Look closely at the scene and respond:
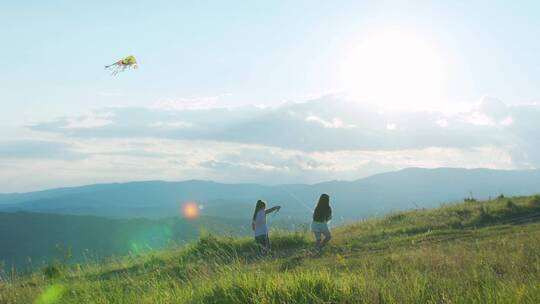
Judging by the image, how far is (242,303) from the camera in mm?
8336

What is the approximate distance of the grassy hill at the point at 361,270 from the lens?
817cm

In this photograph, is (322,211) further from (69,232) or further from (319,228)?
(69,232)

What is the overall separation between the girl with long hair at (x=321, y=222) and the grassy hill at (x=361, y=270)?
0.55m

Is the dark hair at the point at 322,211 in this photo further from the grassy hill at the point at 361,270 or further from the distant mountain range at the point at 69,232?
the distant mountain range at the point at 69,232

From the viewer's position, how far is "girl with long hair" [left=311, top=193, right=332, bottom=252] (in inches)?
754

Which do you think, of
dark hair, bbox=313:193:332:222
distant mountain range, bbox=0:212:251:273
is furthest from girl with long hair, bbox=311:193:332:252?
distant mountain range, bbox=0:212:251:273

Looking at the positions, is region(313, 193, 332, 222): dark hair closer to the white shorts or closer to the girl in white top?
the white shorts

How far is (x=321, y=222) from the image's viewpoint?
19.2 meters

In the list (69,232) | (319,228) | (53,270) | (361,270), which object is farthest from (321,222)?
(69,232)

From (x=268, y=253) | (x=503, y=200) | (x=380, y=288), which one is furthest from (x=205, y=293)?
(x=503, y=200)

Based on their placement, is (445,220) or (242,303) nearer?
(242,303)

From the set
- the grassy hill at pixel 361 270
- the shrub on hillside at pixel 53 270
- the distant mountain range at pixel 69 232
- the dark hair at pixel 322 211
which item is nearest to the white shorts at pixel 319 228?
the dark hair at pixel 322 211

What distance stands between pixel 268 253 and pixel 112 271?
5474 millimetres

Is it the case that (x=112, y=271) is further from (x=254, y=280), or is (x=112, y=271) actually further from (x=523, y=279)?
(x=523, y=279)
